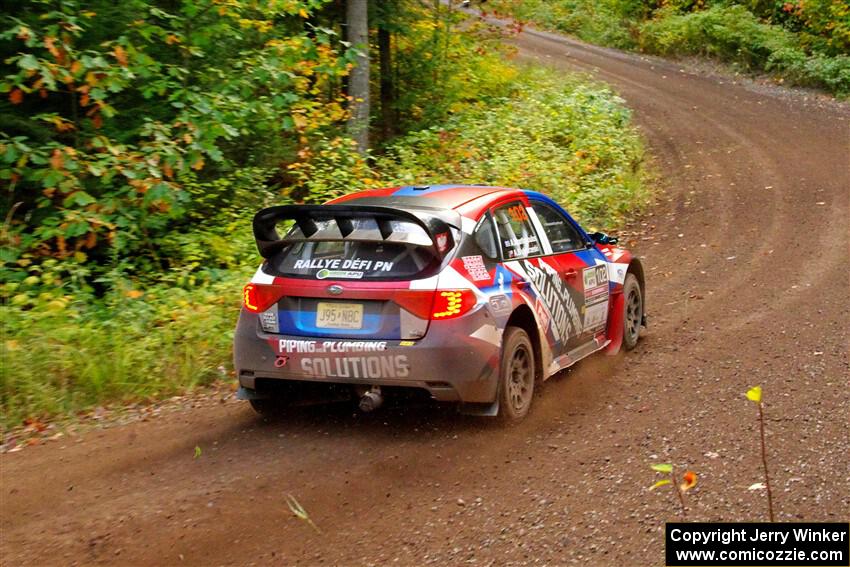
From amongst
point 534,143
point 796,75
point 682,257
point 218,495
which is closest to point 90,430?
point 218,495

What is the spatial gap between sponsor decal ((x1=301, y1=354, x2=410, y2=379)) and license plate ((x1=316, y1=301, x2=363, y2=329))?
22 cm

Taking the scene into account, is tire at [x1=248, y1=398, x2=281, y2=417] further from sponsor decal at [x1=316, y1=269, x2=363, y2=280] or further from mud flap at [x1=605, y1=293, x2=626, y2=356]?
mud flap at [x1=605, y1=293, x2=626, y2=356]

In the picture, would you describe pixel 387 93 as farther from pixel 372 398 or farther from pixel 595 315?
pixel 372 398

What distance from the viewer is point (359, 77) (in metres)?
14.6

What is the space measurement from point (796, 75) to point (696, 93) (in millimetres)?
2963

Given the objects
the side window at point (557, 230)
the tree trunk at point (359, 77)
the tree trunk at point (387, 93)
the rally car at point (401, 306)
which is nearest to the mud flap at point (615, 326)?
the side window at point (557, 230)

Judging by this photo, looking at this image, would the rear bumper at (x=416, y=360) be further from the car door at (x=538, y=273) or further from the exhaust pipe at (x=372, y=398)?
the car door at (x=538, y=273)

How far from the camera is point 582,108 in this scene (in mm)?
18906

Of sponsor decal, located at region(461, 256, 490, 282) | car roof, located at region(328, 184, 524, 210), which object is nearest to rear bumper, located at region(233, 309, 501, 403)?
sponsor decal, located at region(461, 256, 490, 282)

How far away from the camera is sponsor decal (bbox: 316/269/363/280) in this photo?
6078mm

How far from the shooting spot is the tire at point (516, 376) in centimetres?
623

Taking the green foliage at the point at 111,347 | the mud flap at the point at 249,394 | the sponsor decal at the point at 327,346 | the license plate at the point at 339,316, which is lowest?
the green foliage at the point at 111,347

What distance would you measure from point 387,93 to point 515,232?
11.0 metres

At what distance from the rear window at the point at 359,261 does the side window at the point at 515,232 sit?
0.86 meters
